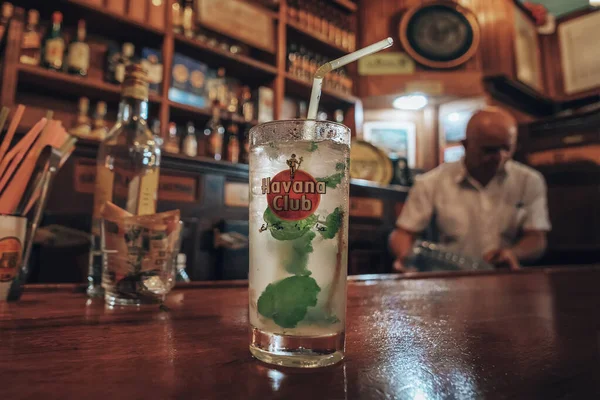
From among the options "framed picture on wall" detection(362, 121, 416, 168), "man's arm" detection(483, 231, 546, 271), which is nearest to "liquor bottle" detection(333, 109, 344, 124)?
"framed picture on wall" detection(362, 121, 416, 168)

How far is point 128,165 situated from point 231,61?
1.80 meters

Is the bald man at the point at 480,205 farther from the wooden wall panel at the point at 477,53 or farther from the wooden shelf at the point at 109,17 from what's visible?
the wooden shelf at the point at 109,17

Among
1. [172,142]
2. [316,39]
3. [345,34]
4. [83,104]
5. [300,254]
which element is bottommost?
[300,254]

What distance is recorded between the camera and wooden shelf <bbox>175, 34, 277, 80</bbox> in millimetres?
2218

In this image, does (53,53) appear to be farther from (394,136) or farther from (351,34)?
(394,136)

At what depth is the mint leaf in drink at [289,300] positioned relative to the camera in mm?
321

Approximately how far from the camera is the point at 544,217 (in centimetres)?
199

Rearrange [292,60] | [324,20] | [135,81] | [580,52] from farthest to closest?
[580,52]
[324,20]
[292,60]
[135,81]

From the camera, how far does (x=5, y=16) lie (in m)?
1.75

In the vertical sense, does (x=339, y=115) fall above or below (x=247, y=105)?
above

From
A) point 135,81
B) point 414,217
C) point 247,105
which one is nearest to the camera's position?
point 135,81

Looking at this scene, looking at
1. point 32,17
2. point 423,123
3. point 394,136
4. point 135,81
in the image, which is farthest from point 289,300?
point 423,123

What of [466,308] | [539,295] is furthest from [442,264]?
[466,308]

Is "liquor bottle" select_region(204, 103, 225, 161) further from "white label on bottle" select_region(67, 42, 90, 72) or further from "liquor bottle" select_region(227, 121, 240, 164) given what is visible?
"white label on bottle" select_region(67, 42, 90, 72)
